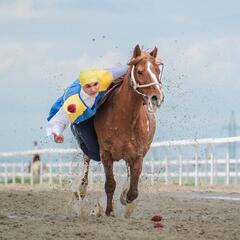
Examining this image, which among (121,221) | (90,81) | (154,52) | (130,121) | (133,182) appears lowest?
(121,221)

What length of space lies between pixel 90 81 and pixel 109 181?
1.43 metres

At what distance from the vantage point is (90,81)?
13078 millimetres

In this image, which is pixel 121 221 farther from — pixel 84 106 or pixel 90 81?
pixel 90 81

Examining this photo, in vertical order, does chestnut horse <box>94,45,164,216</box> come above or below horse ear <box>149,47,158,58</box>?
below

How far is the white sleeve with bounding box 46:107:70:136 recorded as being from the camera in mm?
13312

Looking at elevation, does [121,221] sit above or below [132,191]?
below

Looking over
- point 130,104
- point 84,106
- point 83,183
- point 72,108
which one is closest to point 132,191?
point 130,104

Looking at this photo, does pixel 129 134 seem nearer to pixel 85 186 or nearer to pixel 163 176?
pixel 85 186

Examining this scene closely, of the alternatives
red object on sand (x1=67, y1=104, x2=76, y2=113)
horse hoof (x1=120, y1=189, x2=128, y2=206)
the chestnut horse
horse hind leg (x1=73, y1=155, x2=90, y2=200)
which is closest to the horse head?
the chestnut horse

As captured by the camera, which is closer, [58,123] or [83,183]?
[58,123]

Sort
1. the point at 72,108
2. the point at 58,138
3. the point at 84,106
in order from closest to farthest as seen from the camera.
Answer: the point at 84,106, the point at 58,138, the point at 72,108

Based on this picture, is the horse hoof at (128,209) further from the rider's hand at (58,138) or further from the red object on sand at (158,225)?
the red object on sand at (158,225)

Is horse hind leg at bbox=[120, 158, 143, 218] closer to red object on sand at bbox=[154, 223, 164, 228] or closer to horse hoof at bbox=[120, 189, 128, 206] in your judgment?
horse hoof at bbox=[120, 189, 128, 206]

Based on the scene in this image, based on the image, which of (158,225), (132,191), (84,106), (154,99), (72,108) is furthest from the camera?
(72,108)
